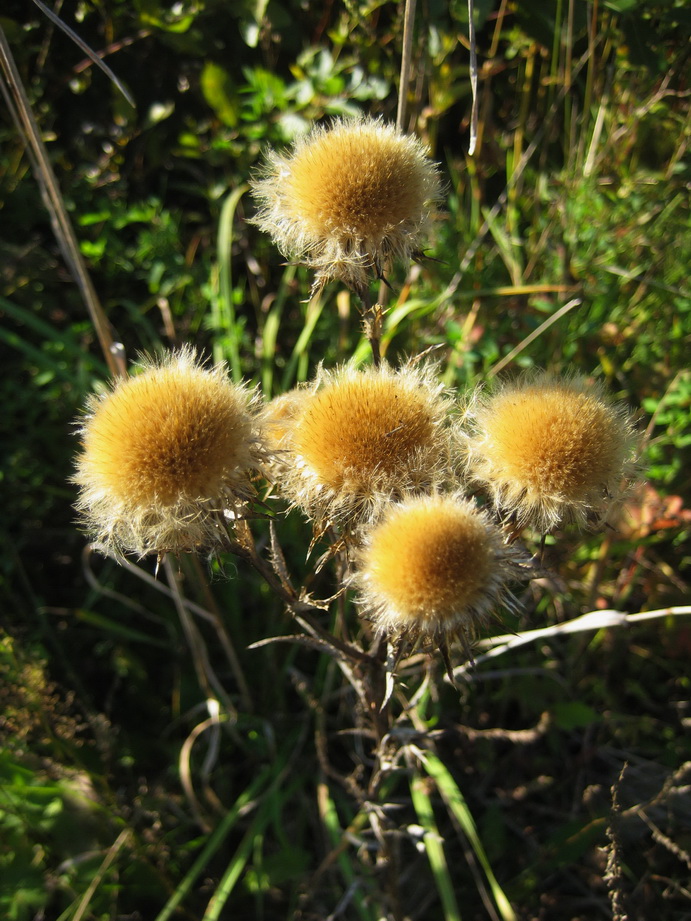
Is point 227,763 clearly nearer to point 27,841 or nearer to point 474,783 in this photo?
point 27,841

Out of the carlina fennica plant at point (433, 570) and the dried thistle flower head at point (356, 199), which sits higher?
the dried thistle flower head at point (356, 199)

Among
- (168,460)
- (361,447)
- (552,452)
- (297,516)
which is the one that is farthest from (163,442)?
(297,516)

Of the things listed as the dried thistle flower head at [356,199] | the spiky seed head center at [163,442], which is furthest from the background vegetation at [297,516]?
the spiky seed head center at [163,442]

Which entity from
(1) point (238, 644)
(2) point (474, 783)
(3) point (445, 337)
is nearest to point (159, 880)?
(1) point (238, 644)

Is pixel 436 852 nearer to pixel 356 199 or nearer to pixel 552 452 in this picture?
pixel 552 452

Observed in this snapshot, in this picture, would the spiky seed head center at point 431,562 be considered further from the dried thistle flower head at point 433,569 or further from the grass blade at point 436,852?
the grass blade at point 436,852

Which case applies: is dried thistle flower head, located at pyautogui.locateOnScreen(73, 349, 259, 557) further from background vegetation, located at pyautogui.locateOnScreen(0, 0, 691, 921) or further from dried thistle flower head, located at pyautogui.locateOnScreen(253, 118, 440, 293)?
background vegetation, located at pyautogui.locateOnScreen(0, 0, 691, 921)

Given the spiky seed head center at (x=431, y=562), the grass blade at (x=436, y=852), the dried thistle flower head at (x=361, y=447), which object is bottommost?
the grass blade at (x=436, y=852)
